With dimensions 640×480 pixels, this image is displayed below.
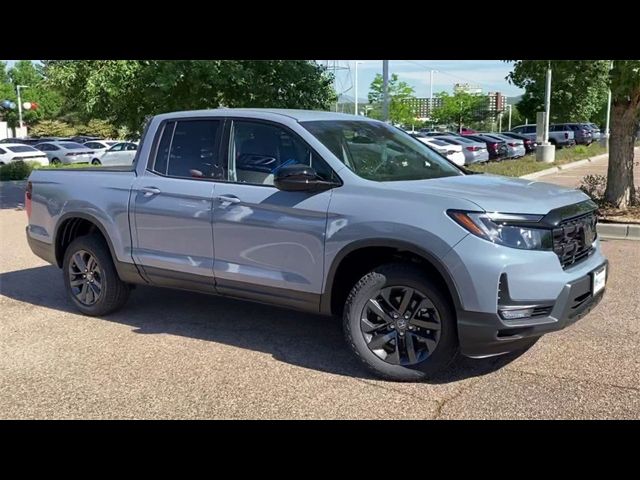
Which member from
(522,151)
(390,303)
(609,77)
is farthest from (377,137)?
(522,151)

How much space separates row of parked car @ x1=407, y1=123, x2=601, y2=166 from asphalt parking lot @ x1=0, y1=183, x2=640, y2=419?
46.5ft

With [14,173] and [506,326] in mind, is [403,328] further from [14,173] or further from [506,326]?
[14,173]

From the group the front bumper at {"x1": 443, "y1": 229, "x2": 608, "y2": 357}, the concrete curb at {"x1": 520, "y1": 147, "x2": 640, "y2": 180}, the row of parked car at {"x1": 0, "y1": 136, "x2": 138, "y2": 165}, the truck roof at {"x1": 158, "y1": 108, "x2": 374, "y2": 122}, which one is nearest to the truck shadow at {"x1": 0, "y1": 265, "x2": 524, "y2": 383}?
the front bumper at {"x1": 443, "y1": 229, "x2": 608, "y2": 357}

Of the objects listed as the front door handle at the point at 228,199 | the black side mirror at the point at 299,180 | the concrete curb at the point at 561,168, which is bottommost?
the concrete curb at the point at 561,168

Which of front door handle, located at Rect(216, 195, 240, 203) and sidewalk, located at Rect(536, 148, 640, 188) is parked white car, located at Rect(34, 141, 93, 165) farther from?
front door handle, located at Rect(216, 195, 240, 203)

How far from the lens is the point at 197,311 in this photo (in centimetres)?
601

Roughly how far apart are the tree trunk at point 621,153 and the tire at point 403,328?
7.52 meters

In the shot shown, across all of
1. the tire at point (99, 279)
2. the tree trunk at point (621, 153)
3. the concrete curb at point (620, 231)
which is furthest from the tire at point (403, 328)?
the tree trunk at point (621, 153)

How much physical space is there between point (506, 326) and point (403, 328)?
69 centimetres

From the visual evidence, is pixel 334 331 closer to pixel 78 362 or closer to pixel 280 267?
pixel 280 267

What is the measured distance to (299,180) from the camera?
432cm

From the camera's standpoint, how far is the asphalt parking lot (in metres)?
3.86

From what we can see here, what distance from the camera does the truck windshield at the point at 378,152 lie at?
4.61 meters

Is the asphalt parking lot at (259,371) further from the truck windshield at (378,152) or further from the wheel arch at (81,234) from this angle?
the truck windshield at (378,152)
